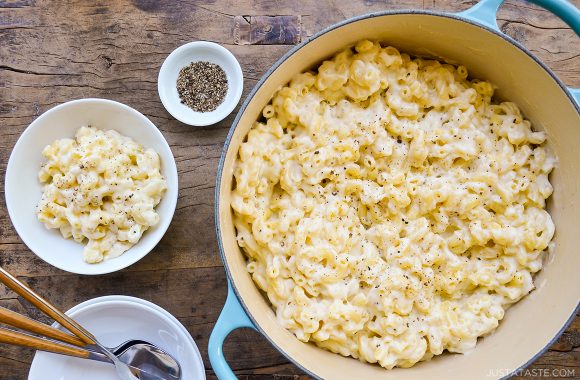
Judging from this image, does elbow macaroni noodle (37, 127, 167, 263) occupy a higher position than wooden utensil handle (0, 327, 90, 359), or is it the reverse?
elbow macaroni noodle (37, 127, 167, 263)

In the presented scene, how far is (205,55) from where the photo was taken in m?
2.13

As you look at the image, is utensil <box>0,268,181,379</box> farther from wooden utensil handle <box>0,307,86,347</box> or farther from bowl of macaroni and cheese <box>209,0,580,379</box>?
bowl of macaroni and cheese <box>209,0,580,379</box>

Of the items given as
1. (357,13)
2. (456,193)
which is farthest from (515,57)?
(357,13)

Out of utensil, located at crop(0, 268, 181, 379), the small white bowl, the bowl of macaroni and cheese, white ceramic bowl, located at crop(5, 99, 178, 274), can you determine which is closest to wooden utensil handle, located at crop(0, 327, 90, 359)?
utensil, located at crop(0, 268, 181, 379)

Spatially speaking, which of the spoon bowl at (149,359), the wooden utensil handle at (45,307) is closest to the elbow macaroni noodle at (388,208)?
the spoon bowl at (149,359)

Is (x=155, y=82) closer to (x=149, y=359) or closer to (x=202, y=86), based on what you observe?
(x=202, y=86)

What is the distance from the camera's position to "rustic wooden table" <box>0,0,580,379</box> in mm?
2102

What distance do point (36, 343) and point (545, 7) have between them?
1.84m

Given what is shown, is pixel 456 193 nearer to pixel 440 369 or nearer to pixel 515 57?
pixel 515 57

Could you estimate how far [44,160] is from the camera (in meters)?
2.03

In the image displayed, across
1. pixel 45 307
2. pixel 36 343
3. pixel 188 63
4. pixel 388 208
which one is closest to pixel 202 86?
pixel 188 63

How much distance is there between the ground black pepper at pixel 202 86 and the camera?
2094 mm

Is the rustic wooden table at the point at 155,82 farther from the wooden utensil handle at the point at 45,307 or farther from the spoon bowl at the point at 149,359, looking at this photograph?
the wooden utensil handle at the point at 45,307

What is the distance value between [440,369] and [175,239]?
3.42ft
